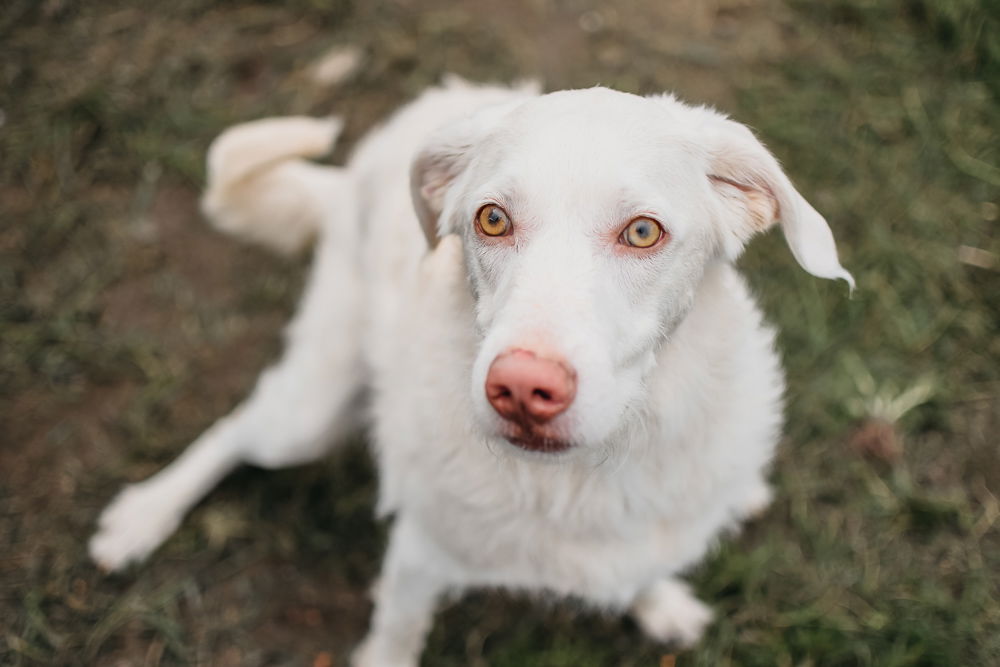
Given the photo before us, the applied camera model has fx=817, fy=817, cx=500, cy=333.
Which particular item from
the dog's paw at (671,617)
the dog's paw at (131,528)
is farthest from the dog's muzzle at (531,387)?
the dog's paw at (131,528)

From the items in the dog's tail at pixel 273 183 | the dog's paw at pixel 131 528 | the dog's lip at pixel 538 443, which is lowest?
the dog's paw at pixel 131 528

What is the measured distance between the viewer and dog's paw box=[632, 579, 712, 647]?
2943 millimetres

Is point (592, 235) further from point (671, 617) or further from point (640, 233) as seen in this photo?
point (671, 617)

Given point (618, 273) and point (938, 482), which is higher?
point (618, 273)

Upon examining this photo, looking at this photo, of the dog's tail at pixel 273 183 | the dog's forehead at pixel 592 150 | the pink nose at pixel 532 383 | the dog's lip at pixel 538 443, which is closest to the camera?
the pink nose at pixel 532 383

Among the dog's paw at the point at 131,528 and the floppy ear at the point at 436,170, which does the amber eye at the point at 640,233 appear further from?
the dog's paw at the point at 131,528

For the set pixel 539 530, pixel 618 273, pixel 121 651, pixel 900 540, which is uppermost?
pixel 618 273

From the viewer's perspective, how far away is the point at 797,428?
130 inches

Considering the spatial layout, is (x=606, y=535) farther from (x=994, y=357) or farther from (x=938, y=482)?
(x=994, y=357)

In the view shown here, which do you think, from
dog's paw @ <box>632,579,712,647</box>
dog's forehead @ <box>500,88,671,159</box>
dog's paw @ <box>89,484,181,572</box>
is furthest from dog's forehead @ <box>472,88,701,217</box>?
dog's paw @ <box>89,484,181,572</box>

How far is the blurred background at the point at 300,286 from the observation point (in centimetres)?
299

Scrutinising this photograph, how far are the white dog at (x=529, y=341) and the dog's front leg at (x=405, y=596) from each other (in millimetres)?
10

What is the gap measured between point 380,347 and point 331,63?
7.05 ft

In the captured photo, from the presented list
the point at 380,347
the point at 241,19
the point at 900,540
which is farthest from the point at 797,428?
the point at 241,19
